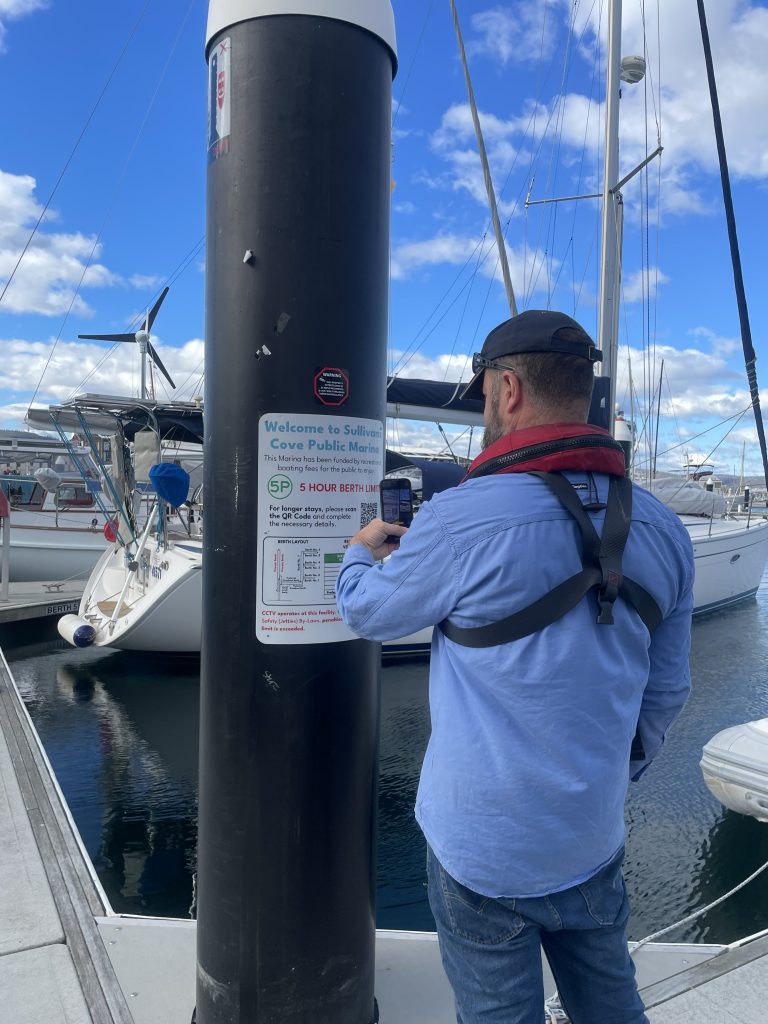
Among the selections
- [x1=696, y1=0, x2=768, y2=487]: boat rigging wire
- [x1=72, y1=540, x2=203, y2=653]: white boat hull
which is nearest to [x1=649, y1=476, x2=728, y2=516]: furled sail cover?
[x1=72, y1=540, x2=203, y2=653]: white boat hull

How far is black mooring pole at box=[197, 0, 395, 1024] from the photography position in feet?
6.71

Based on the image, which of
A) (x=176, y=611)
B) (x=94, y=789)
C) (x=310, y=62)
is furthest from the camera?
(x=176, y=611)

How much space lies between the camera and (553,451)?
1580mm

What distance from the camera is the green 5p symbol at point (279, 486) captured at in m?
2.08

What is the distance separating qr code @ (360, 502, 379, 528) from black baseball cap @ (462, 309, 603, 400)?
63 centimetres

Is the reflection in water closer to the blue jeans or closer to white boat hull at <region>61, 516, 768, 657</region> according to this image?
white boat hull at <region>61, 516, 768, 657</region>

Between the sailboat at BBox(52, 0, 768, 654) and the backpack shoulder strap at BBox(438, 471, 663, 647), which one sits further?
the sailboat at BBox(52, 0, 768, 654)

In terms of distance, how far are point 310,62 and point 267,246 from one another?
1.64ft

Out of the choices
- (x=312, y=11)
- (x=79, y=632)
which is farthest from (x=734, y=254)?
(x=79, y=632)

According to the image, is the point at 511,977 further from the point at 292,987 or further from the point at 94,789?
the point at 94,789

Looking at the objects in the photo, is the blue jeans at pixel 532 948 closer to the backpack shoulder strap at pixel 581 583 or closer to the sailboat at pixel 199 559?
the backpack shoulder strap at pixel 581 583

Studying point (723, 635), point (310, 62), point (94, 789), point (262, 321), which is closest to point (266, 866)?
point (262, 321)

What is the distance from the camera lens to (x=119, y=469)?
32.8 ft

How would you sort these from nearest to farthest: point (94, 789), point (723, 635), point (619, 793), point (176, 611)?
point (619, 793) → point (94, 789) → point (176, 611) → point (723, 635)
